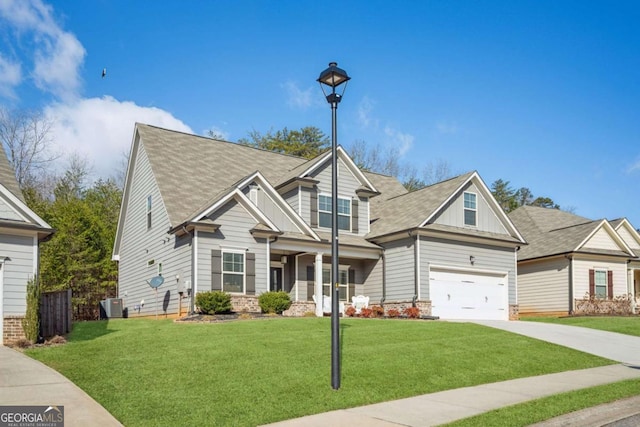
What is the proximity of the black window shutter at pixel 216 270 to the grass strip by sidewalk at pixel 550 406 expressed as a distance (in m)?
13.2

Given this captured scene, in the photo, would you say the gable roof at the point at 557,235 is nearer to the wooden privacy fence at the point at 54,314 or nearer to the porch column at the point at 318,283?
the porch column at the point at 318,283

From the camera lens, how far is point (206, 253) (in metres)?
21.9

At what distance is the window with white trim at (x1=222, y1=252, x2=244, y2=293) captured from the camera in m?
22.3

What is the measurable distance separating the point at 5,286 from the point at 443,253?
644 inches

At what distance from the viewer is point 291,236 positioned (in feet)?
79.7

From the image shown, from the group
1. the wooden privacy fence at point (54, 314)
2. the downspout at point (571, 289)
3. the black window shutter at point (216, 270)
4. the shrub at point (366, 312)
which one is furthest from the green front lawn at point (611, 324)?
the wooden privacy fence at point (54, 314)

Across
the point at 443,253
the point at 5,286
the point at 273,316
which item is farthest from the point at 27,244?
the point at 443,253

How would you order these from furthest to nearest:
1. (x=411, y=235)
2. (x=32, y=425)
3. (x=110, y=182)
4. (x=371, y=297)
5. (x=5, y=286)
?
(x=110, y=182), (x=371, y=297), (x=411, y=235), (x=5, y=286), (x=32, y=425)

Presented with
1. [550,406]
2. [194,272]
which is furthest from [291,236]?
[550,406]

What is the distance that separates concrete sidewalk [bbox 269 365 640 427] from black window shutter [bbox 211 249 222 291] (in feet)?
38.7

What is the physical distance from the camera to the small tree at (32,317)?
51.2ft

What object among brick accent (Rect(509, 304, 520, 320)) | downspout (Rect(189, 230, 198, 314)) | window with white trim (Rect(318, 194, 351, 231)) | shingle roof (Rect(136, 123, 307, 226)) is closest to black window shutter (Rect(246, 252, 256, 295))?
downspout (Rect(189, 230, 198, 314))

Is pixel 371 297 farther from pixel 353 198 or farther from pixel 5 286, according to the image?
pixel 5 286

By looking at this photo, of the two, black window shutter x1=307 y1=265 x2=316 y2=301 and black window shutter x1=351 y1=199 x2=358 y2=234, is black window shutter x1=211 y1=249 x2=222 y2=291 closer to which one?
black window shutter x1=307 y1=265 x2=316 y2=301
